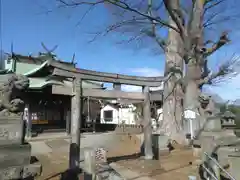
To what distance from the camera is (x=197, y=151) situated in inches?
Answer: 334

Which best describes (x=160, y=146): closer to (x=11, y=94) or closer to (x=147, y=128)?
(x=147, y=128)

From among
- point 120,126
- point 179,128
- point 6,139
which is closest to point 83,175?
point 6,139

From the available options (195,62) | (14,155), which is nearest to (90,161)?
(14,155)

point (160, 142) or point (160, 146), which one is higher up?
point (160, 142)

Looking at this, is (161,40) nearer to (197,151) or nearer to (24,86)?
(197,151)

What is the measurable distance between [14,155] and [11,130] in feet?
1.59

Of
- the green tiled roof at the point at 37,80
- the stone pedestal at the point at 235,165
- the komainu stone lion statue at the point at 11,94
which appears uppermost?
the green tiled roof at the point at 37,80

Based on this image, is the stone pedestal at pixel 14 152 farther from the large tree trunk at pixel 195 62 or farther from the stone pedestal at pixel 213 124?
the large tree trunk at pixel 195 62

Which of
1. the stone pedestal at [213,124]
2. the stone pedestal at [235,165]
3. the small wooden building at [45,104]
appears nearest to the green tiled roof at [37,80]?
the small wooden building at [45,104]

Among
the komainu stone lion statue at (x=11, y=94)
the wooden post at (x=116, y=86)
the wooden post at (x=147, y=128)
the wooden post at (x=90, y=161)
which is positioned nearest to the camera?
the komainu stone lion statue at (x=11, y=94)

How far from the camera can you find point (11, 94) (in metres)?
4.69

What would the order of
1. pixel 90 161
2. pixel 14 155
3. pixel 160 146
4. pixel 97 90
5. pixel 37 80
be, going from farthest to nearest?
pixel 37 80
pixel 160 146
pixel 97 90
pixel 90 161
pixel 14 155

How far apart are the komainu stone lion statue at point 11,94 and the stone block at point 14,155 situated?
66 cm

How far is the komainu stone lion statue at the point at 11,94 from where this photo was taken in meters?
4.58
